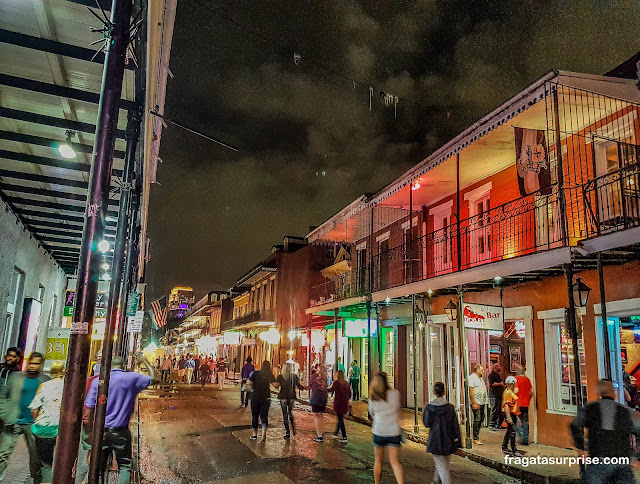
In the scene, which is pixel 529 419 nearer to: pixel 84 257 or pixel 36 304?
pixel 84 257

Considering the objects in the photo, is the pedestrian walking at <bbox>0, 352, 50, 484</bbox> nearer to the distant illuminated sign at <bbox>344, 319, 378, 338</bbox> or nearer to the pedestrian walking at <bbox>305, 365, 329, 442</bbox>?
the pedestrian walking at <bbox>305, 365, 329, 442</bbox>

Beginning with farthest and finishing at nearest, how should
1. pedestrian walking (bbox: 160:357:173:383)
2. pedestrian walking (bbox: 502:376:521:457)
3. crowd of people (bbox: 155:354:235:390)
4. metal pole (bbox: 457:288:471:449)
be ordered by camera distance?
pedestrian walking (bbox: 160:357:173:383)
crowd of people (bbox: 155:354:235:390)
metal pole (bbox: 457:288:471:449)
pedestrian walking (bbox: 502:376:521:457)

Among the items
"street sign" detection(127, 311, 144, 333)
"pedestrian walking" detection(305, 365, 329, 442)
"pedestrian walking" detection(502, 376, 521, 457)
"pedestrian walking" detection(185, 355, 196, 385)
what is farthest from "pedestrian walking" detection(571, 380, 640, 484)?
"pedestrian walking" detection(185, 355, 196, 385)

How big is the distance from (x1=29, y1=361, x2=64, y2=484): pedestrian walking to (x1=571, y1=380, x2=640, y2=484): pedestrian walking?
6359 mm

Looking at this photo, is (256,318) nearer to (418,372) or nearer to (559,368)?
(418,372)

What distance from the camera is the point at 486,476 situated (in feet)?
28.2

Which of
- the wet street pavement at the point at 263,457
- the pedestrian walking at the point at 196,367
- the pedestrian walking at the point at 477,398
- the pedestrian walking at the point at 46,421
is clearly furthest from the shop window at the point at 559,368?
the pedestrian walking at the point at 196,367

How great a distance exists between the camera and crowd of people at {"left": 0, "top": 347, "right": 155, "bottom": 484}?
6.00 metres

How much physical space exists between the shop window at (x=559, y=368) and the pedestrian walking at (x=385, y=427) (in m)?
5.77

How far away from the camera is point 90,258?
4.59 meters

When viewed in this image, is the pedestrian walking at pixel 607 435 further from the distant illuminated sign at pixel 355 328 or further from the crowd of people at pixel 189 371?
the crowd of people at pixel 189 371

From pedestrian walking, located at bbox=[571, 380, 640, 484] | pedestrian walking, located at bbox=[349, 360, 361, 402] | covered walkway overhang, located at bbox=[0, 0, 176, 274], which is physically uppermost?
covered walkway overhang, located at bbox=[0, 0, 176, 274]

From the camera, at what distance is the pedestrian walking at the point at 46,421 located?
19.6 ft

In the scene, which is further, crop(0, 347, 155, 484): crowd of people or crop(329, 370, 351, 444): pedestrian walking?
crop(329, 370, 351, 444): pedestrian walking
